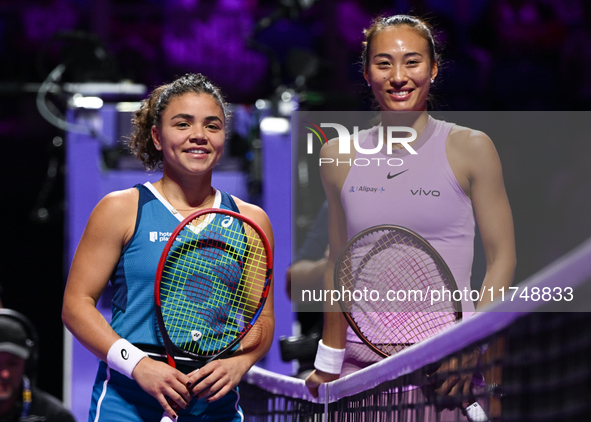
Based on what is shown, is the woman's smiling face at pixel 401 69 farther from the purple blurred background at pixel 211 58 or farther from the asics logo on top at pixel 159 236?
the purple blurred background at pixel 211 58

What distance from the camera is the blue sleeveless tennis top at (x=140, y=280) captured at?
1584mm

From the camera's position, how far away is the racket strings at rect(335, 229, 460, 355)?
1629 mm

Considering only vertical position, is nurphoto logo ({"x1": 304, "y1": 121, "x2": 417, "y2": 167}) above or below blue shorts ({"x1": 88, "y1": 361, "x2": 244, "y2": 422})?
above

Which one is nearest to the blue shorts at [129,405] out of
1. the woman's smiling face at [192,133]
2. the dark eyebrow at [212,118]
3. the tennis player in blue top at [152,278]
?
the tennis player in blue top at [152,278]

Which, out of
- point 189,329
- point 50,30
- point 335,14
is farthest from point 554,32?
point 189,329

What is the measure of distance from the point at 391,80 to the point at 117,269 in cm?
77

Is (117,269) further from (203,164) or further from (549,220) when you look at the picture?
(549,220)

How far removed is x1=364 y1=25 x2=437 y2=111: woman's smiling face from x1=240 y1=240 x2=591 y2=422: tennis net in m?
0.64

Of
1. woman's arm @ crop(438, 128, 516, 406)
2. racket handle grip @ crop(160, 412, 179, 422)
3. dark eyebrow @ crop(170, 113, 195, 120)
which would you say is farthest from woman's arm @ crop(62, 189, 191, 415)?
woman's arm @ crop(438, 128, 516, 406)

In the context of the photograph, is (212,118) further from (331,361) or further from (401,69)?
(331,361)

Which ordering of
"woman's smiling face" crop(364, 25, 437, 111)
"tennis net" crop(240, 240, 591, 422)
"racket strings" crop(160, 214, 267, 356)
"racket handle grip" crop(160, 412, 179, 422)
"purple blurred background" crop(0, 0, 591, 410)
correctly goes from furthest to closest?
"purple blurred background" crop(0, 0, 591, 410) → "woman's smiling face" crop(364, 25, 437, 111) → "racket strings" crop(160, 214, 267, 356) → "racket handle grip" crop(160, 412, 179, 422) → "tennis net" crop(240, 240, 591, 422)

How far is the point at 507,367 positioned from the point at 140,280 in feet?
2.80

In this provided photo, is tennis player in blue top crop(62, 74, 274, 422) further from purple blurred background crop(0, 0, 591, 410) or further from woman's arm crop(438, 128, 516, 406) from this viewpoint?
purple blurred background crop(0, 0, 591, 410)

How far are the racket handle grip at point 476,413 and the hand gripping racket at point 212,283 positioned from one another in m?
0.59
